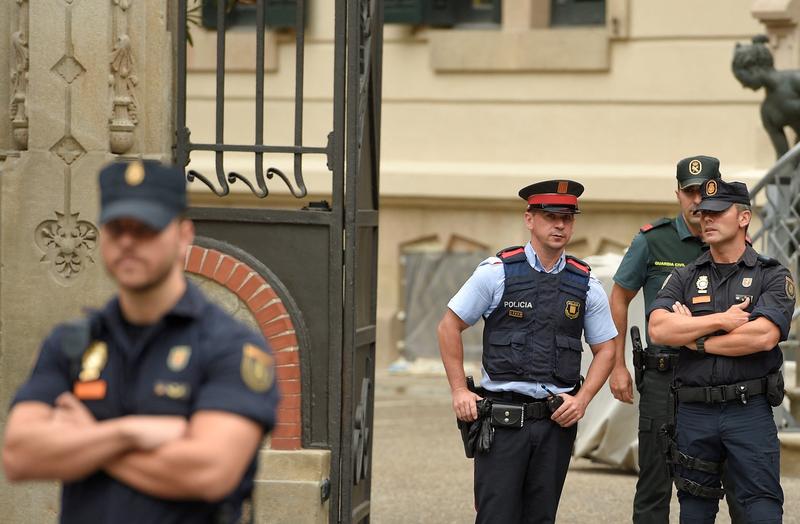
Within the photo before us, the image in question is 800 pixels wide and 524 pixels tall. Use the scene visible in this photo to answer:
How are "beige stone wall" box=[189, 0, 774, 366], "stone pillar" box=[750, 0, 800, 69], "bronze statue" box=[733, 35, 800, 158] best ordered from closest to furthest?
"bronze statue" box=[733, 35, 800, 158]
"stone pillar" box=[750, 0, 800, 69]
"beige stone wall" box=[189, 0, 774, 366]

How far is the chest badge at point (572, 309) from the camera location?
6480mm

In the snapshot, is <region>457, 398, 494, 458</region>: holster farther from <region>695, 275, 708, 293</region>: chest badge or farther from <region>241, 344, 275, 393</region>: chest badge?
<region>241, 344, 275, 393</region>: chest badge

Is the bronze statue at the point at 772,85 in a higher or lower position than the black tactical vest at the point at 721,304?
higher

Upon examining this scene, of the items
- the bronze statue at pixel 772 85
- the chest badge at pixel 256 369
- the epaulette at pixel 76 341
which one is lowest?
the chest badge at pixel 256 369

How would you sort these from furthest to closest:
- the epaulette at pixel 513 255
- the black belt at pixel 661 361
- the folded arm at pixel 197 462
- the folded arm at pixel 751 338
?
the black belt at pixel 661 361, the epaulette at pixel 513 255, the folded arm at pixel 751 338, the folded arm at pixel 197 462

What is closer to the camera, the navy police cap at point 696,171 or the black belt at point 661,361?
the navy police cap at point 696,171

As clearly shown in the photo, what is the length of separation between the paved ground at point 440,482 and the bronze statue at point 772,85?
9.97ft

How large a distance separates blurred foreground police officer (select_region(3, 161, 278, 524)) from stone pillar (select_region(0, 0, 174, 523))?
136 inches

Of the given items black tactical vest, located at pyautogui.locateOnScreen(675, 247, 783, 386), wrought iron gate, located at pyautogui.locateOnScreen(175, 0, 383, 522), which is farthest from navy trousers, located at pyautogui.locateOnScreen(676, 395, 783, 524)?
wrought iron gate, located at pyautogui.locateOnScreen(175, 0, 383, 522)

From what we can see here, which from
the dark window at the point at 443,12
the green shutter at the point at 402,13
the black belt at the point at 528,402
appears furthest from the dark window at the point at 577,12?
the black belt at the point at 528,402

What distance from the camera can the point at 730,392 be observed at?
6.37 metres

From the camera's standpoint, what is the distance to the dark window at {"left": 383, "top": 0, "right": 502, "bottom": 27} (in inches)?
630

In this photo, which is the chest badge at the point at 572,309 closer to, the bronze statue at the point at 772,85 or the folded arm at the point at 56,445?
the folded arm at the point at 56,445

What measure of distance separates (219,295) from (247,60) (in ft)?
32.7
